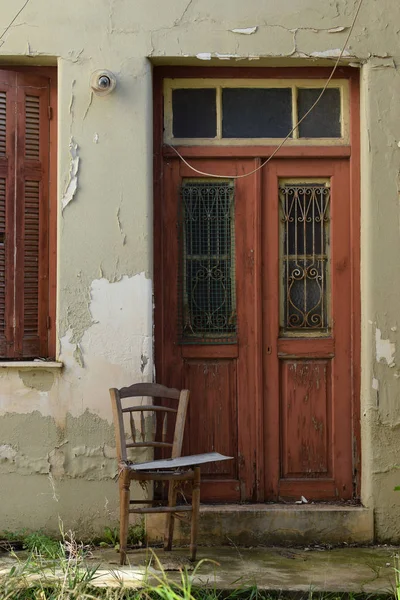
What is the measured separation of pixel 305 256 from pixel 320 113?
1.00 m

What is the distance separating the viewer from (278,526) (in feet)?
17.5

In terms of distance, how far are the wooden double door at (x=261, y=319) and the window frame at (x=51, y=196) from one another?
0.70 meters

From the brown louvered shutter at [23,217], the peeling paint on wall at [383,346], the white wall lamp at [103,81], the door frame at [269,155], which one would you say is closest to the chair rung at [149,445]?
the door frame at [269,155]

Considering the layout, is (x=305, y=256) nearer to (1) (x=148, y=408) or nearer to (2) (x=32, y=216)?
(1) (x=148, y=408)

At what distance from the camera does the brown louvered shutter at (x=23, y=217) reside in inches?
215

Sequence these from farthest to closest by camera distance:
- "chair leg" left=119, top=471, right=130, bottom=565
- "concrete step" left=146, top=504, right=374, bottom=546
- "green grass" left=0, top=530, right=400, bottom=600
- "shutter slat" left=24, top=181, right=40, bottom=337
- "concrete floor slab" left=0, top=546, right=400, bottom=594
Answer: "shutter slat" left=24, top=181, right=40, bottom=337, "concrete step" left=146, top=504, right=374, bottom=546, "chair leg" left=119, top=471, right=130, bottom=565, "concrete floor slab" left=0, top=546, right=400, bottom=594, "green grass" left=0, top=530, right=400, bottom=600

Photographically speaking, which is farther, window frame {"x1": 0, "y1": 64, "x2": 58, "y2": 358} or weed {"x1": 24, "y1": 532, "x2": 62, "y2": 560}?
window frame {"x1": 0, "y1": 64, "x2": 58, "y2": 358}

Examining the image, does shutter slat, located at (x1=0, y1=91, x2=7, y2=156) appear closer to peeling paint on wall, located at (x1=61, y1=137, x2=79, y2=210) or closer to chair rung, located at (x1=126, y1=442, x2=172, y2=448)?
peeling paint on wall, located at (x1=61, y1=137, x2=79, y2=210)

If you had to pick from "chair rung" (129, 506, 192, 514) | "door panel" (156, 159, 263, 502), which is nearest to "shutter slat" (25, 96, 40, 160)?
"door panel" (156, 159, 263, 502)

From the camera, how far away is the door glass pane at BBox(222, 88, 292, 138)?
5.66 meters

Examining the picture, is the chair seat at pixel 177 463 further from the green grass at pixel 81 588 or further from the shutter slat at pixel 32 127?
the shutter slat at pixel 32 127

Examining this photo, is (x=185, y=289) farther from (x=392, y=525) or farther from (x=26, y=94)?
(x=392, y=525)

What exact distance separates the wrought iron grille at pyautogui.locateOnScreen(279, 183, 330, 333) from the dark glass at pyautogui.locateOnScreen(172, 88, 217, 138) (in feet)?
2.23

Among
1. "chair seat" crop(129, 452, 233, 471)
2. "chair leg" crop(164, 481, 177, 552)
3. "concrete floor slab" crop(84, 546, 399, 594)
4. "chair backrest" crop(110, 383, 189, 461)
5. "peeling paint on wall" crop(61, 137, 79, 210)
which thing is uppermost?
"peeling paint on wall" crop(61, 137, 79, 210)
